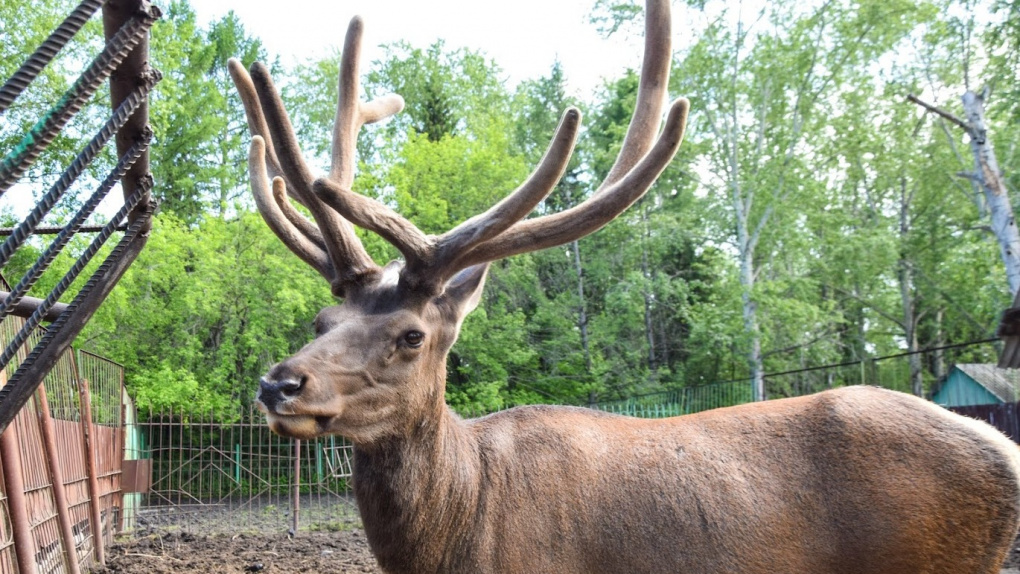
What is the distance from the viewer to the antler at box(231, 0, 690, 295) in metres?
3.55

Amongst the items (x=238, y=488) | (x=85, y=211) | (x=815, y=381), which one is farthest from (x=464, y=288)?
(x=815, y=381)

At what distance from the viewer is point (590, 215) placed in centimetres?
380

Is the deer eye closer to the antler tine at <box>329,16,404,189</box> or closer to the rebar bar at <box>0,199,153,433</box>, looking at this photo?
the rebar bar at <box>0,199,153,433</box>

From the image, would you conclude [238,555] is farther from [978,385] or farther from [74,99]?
[978,385]

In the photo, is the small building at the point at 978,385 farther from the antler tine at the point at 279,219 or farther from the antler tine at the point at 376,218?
the antler tine at the point at 376,218

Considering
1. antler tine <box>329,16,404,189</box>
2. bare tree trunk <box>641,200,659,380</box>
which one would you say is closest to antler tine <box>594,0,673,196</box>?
antler tine <box>329,16,404,189</box>

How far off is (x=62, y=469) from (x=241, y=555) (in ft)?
10.8

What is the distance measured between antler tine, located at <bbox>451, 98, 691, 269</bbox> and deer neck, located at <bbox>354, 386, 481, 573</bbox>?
82 centimetres

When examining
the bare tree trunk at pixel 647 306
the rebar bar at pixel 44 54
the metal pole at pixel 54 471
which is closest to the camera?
the rebar bar at pixel 44 54

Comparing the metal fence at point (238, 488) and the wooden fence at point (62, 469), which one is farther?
the metal fence at point (238, 488)

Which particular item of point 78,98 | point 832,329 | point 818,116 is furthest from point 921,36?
point 78,98

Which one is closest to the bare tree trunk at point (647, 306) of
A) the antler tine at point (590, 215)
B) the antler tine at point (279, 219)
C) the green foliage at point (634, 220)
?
the green foliage at point (634, 220)

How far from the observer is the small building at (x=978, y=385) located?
31.4 m

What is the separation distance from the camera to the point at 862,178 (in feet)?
109
